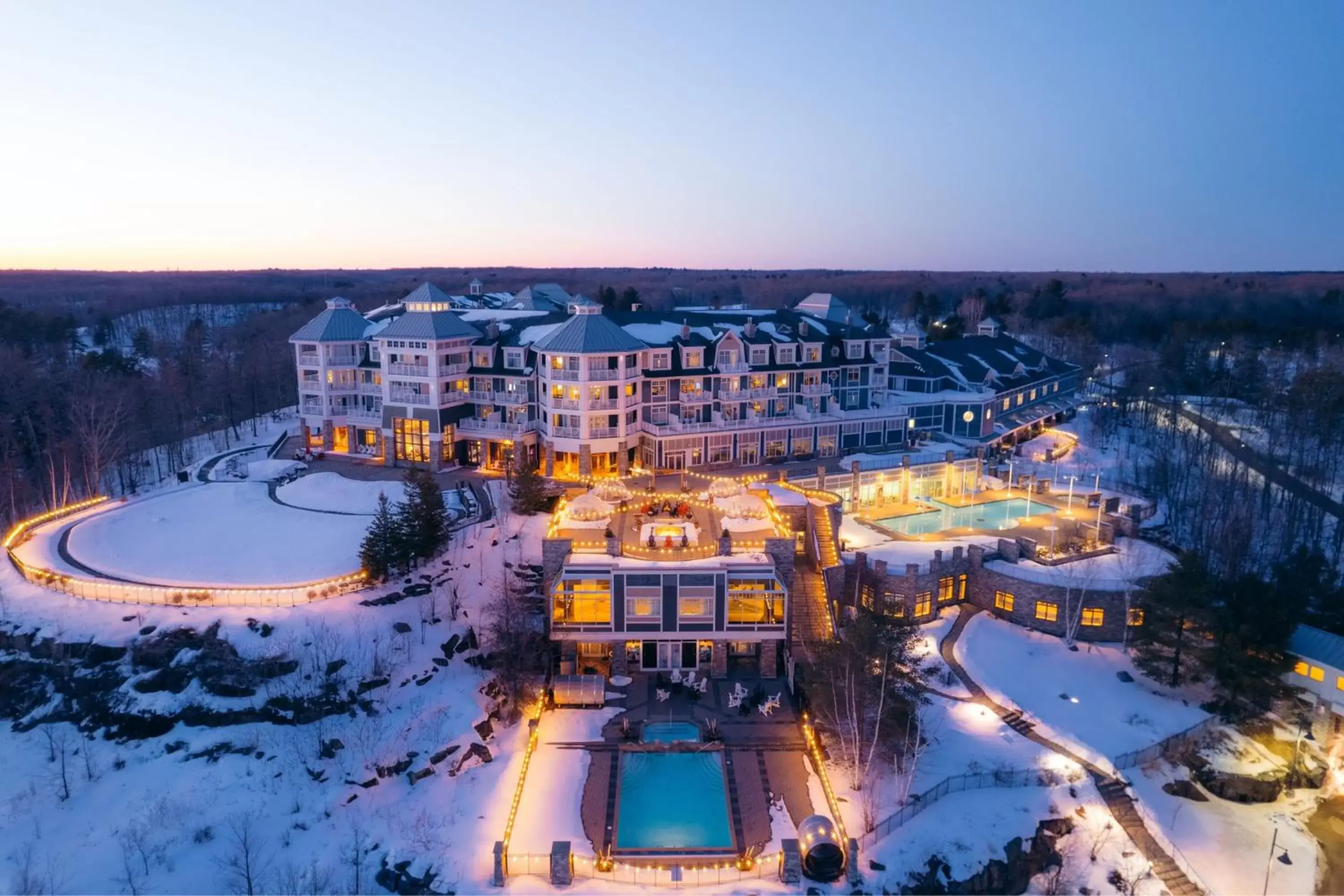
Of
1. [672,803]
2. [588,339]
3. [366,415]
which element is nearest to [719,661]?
[672,803]

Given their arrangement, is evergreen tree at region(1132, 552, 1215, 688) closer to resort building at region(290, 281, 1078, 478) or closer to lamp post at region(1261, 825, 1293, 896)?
lamp post at region(1261, 825, 1293, 896)

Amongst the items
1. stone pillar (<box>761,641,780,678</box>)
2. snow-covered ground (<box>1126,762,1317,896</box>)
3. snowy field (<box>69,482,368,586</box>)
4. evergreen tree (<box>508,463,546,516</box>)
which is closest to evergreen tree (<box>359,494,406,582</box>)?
snowy field (<box>69,482,368,586</box>)

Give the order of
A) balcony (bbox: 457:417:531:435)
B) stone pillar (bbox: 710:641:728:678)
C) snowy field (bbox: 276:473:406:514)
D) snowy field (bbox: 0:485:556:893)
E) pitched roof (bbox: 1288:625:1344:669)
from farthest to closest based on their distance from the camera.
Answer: balcony (bbox: 457:417:531:435), snowy field (bbox: 276:473:406:514), stone pillar (bbox: 710:641:728:678), pitched roof (bbox: 1288:625:1344:669), snowy field (bbox: 0:485:556:893)

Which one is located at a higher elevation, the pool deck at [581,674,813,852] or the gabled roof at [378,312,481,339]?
the gabled roof at [378,312,481,339]

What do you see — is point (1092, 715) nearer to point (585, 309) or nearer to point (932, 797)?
point (932, 797)

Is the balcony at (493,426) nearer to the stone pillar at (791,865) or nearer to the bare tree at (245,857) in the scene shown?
the bare tree at (245,857)

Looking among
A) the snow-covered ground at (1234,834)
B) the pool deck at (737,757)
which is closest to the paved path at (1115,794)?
the snow-covered ground at (1234,834)

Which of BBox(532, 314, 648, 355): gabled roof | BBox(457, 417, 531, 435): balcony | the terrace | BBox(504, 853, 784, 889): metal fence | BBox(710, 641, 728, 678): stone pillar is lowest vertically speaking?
BBox(504, 853, 784, 889): metal fence
